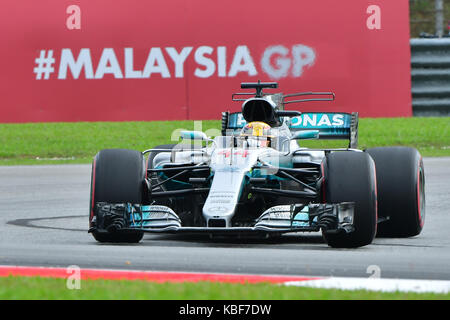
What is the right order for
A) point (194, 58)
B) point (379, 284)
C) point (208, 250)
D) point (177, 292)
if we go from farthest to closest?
1. point (194, 58)
2. point (208, 250)
3. point (379, 284)
4. point (177, 292)

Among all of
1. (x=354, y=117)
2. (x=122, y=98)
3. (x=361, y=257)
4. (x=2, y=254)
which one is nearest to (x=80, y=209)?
(x=354, y=117)

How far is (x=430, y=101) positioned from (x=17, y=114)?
7.40 meters

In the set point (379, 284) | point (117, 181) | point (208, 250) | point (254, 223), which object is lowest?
point (379, 284)

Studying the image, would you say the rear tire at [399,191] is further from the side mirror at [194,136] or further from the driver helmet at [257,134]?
the side mirror at [194,136]

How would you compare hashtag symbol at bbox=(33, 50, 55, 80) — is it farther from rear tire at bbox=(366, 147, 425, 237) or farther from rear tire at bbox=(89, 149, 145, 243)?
rear tire at bbox=(366, 147, 425, 237)

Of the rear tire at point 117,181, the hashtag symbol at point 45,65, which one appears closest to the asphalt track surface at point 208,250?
the rear tire at point 117,181

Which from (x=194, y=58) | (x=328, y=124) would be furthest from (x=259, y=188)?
(x=194, y=58)

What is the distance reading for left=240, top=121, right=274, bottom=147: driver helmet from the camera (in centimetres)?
826

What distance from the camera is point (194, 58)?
17.5 metres

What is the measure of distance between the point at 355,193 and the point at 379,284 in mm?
1955

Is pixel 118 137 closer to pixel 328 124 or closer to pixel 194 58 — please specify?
pixel 194 58

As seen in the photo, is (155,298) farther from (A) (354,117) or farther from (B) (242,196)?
(A) (354,117)

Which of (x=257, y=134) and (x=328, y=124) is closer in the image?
(x=257, y=134)

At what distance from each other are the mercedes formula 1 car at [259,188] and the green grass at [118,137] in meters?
8.07
